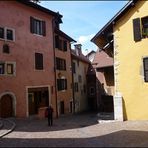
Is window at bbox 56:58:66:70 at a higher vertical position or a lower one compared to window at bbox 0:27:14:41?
lower

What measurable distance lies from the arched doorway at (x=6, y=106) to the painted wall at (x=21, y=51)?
0.61 metres

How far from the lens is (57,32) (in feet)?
123

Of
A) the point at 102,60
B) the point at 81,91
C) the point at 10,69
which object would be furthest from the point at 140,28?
the point at 81,91

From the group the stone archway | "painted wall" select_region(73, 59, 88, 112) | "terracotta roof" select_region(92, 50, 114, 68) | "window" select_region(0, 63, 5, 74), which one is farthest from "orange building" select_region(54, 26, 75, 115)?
"window" select_region(0, 63, 5, 74)

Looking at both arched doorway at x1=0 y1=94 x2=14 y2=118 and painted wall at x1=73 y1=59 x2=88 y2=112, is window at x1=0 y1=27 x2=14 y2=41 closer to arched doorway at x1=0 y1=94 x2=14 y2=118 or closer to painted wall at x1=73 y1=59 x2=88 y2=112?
arched doorway at x1=0 y1=94 x2=14 y2=118

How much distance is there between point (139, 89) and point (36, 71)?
1398 centimetres

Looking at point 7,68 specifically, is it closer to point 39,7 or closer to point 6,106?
point 6,106

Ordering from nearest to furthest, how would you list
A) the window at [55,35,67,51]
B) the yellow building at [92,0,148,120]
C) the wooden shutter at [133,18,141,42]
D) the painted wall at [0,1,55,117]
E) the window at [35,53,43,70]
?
the yellow building at [92,0,148,120]
the wooden shutter at [133,18,141,42]
the painted wall at [0,1,55,117]
the window at [35,53,43,70]
the window at [55,35,67,51]

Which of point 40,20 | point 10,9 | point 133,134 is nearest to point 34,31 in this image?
point 40,20

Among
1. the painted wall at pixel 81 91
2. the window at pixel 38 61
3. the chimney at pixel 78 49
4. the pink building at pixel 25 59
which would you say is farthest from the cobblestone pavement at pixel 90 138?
the chimney at pixel 78 49


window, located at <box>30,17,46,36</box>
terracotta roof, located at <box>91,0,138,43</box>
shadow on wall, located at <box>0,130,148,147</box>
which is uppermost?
window, located at <box>30,17,46,36</box>

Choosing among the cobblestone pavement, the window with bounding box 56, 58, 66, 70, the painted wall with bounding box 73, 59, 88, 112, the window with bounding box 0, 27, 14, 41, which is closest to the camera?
the cobblestone pavement

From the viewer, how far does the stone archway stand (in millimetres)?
27547

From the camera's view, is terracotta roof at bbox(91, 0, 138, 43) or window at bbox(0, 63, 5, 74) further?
window at bbox(0, 63, 5, 74)
